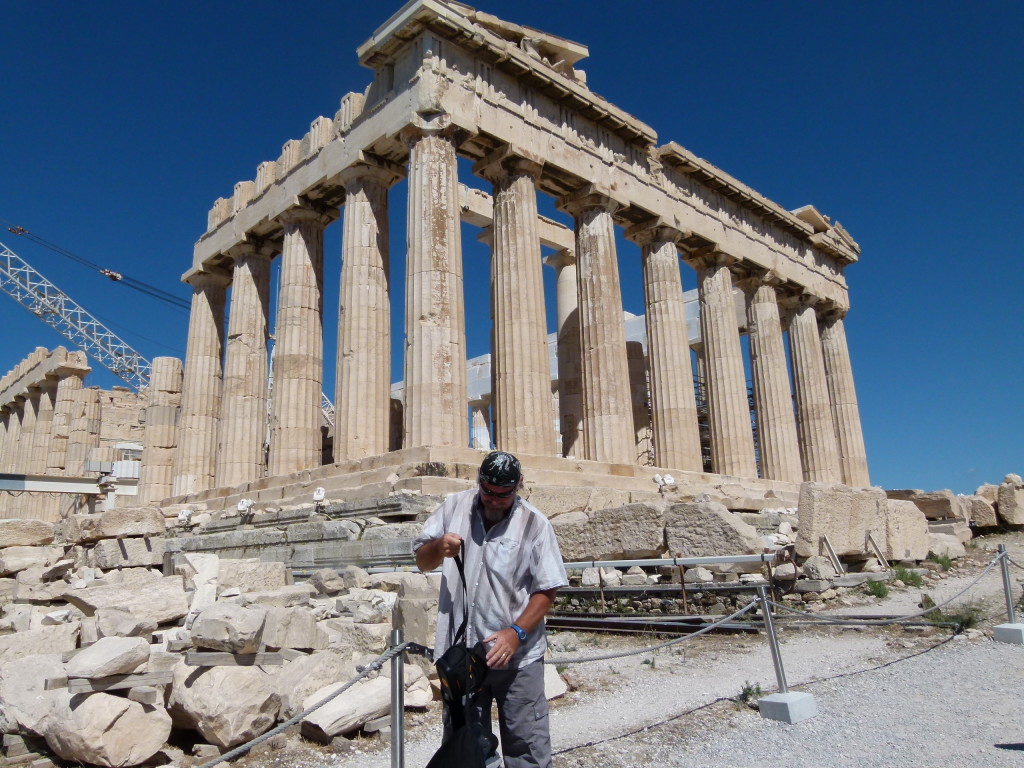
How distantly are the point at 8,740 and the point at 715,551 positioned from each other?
7624mm

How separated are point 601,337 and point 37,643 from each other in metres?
14.4

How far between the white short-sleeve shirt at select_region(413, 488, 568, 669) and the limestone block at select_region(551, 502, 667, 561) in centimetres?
743

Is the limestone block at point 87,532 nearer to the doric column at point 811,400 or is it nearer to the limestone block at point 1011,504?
the limestone block at point 1011,504

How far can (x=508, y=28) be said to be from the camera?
18750 millimetres

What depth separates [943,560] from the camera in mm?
13109

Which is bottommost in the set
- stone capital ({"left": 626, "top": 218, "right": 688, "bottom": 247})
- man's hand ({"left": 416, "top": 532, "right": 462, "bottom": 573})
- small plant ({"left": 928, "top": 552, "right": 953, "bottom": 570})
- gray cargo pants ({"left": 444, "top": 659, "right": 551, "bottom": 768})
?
gray cargo pants ({"left": 444, "top": 659, "right": 551, "bottom": 768})

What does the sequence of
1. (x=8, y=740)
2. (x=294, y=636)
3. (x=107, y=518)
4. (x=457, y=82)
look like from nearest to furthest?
(x=8, y=740)
(x=294, y=636)
(x=107, y=518)
(x=457, y=82)

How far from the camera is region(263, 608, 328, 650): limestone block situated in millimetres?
6105

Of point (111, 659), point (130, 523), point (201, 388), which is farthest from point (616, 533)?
point (201, 388)

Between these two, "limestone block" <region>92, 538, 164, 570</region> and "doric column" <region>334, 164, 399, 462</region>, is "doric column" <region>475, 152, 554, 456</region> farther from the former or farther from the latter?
"limestone block" <region>92, 538, 164, 570</region>

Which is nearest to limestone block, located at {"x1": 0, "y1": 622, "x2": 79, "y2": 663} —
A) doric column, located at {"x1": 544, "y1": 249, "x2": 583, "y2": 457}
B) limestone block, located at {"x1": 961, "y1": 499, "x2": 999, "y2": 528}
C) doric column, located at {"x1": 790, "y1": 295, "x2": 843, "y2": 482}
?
doric column, located at {"x1": 544, "y1": 249, "x2": 583, "y2": 457}

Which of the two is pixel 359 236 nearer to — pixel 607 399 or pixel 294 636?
pixel 607 399

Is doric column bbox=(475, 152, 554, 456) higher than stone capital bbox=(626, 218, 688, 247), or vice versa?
stone capital bbox=(626, 218, 688, 247)

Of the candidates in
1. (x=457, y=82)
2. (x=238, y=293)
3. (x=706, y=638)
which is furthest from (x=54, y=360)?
(x=706, y=638)
